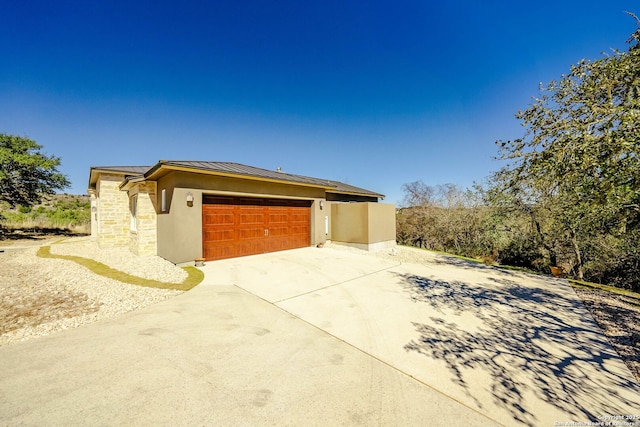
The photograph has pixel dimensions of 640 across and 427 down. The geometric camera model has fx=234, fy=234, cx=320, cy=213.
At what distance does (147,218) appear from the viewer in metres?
9.14

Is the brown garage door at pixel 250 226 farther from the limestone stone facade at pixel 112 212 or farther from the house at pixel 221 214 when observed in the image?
the limestone stone facade at pixel 112 212

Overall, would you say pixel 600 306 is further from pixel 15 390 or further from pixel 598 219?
pixel 15 390

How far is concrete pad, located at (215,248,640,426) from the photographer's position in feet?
7.63

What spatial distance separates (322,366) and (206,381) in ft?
4.12

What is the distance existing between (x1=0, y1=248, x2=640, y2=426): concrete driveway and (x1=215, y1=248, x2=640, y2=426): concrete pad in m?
0.02

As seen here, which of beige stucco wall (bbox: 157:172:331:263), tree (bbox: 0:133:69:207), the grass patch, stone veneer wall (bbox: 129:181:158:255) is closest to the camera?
the grass patch

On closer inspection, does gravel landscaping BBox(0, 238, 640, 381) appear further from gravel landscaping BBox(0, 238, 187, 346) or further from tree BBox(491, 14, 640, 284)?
tree BBox(491, 14, 640, 284)

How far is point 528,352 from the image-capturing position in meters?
3.17

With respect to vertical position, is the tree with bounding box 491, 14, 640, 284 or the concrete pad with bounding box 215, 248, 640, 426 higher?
the tree with bounding box 491, 14, 640, 284

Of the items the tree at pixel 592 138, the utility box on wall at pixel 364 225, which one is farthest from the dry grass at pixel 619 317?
the utility box on wall at pixel 364 225

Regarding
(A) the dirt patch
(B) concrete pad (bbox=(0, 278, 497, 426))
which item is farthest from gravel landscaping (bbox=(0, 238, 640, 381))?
(B) concrete pad (bbox=(0, 278, 497, 426))

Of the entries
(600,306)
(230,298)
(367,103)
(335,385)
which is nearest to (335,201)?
(367,103)

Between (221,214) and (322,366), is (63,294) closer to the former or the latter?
(221,214)

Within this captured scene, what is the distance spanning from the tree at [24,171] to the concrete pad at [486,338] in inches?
728
